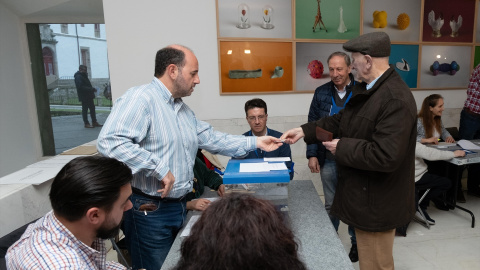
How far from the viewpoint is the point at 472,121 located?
419 cm

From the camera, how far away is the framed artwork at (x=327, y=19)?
4.26m

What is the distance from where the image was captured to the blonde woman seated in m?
3.86

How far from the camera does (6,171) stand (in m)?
4.70

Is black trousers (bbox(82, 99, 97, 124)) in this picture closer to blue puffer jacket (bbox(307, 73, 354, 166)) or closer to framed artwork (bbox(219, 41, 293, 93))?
framed artwork (bbox(219, 41, 293, 93))

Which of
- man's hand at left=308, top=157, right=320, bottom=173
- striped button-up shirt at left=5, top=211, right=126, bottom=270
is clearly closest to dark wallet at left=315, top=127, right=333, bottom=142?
man's hand at left=308, top=157, right=320, bottom=173

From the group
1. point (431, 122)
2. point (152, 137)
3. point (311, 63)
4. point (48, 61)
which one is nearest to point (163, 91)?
point (152, 137)

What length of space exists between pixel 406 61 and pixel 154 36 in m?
3.50

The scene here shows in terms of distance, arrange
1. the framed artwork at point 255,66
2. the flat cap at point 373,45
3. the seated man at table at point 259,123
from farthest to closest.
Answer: the framed artwork at point 255,66
the seated man at table at point 259,123
the flat cap at point 373,45

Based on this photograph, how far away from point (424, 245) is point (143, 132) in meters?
2.88

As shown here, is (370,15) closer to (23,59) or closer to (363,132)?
(363,132)

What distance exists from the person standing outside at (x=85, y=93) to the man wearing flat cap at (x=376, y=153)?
4420mm

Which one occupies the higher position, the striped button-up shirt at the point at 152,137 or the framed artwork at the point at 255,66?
the framed artwork at the point at 255,66

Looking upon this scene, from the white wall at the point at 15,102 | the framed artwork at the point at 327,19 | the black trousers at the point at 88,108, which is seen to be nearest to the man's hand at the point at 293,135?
the framed artwork at the point at 327,19

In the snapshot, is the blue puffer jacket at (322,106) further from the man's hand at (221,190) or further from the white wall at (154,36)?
the white wall at (154,36)
